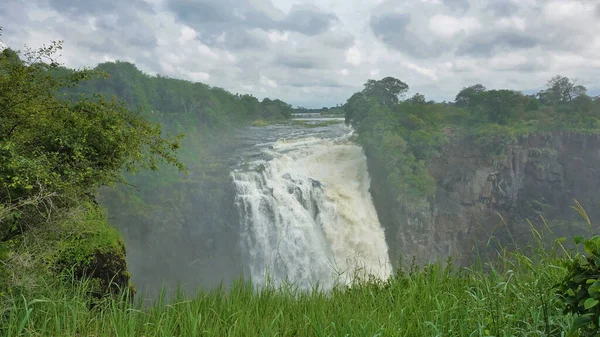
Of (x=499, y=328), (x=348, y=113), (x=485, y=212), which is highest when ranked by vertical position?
(x=348, y=113)

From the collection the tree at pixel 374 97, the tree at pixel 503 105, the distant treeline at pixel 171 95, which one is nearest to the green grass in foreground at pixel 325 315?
the distant treeline at pixel 171 95

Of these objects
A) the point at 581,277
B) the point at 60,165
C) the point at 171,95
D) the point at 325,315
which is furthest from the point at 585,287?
the point at 171,95

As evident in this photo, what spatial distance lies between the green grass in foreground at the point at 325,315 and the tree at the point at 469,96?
27120mm

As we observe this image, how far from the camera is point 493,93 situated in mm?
27375

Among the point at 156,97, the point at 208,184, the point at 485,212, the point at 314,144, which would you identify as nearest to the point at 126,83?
the point at 156,97

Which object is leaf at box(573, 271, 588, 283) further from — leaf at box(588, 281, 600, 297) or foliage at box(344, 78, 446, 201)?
foliage at box(344, 78, 446, 201)

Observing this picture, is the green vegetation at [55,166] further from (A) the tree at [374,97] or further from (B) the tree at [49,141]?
(A) the tree at [374,97]

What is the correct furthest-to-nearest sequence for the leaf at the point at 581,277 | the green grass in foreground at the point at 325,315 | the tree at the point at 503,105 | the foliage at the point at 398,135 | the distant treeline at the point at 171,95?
the tree at the point at 503,105 → the distant treeline at the point at 171,95 → the foliage at the point at 398,135 → the green grass in foreground at the point at 325,315 → the leaf at the point at 581,277

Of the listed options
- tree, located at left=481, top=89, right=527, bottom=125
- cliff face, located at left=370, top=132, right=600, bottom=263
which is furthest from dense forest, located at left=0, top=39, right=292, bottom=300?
tree, located at left=481, top=89, right=527, bottom=125

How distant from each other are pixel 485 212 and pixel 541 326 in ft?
74.3

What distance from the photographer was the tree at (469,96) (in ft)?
92.0

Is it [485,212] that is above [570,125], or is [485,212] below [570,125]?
below

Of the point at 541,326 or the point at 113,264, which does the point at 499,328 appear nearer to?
the point at 541,326

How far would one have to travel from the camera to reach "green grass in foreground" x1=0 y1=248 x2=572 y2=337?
2453 mm
